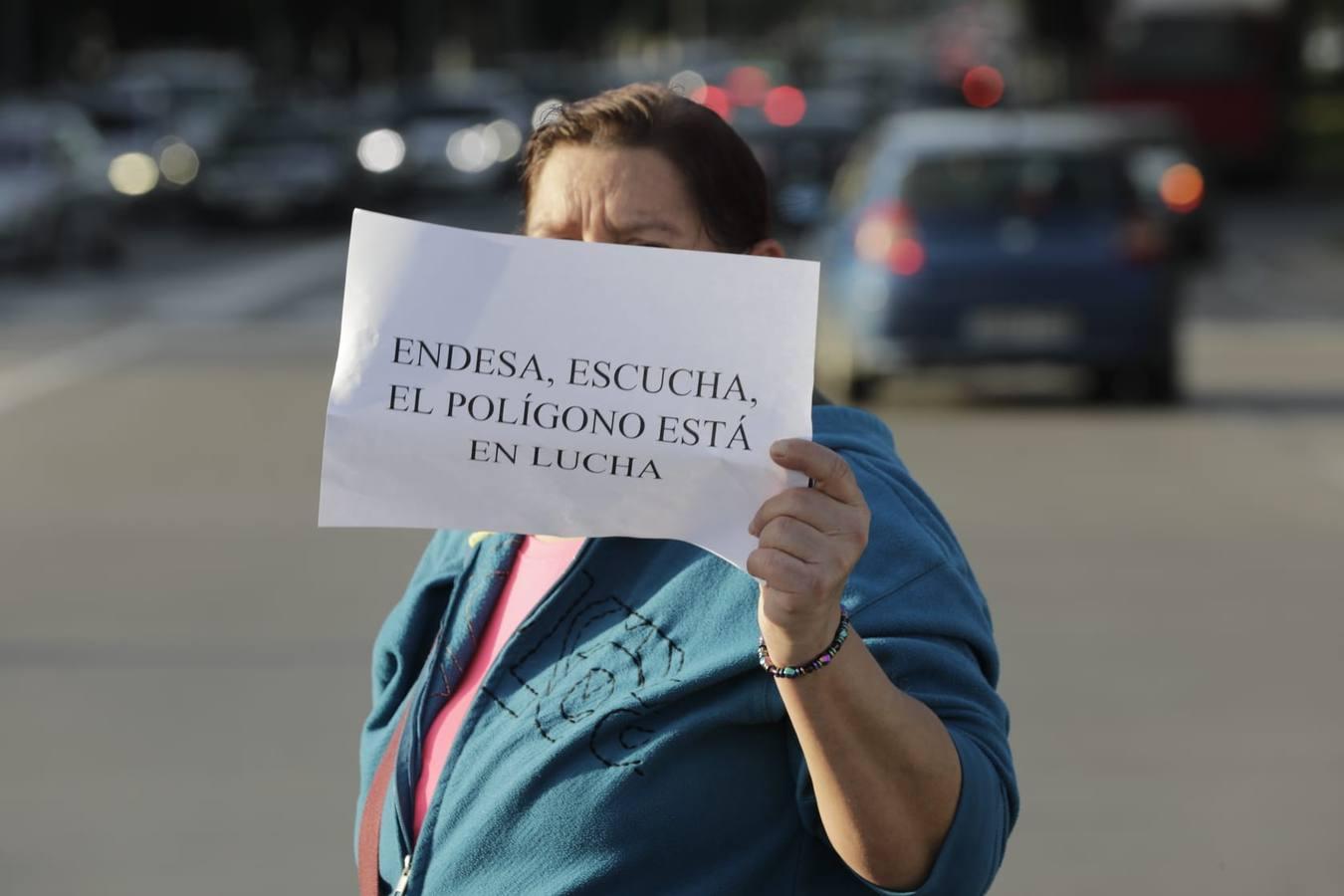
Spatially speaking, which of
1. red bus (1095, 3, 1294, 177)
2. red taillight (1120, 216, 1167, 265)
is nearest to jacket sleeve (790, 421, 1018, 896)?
red taillight (1120, 216, 1167, 265)

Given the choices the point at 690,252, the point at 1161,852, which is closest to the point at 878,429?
the point at 690,252

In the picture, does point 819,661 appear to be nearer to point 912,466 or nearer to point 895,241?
point 912,466

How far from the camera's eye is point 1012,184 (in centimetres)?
1342

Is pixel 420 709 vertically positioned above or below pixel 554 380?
below

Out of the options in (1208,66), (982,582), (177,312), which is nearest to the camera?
(982,582)

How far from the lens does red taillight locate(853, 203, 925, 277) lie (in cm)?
1327

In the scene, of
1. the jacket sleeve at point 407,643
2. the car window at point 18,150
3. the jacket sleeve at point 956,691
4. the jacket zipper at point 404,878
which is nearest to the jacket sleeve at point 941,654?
the jacket sleeve at point 956,691

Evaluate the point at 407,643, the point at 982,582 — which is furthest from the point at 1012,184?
the point at 407,643

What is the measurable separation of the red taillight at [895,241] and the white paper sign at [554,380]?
36.8ft

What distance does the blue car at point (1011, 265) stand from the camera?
13.3 metres

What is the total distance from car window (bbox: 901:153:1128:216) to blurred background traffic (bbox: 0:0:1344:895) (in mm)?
20

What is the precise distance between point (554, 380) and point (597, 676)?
0.97 feet

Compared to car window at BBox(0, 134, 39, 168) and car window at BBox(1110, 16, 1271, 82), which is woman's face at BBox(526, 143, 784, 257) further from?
car window at BBox(1110, 16, 1271, 82)

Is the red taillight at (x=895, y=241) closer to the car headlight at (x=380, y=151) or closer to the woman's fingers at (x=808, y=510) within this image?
the woman's fingers at (x=808, y=510)
